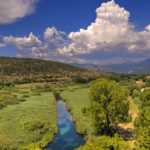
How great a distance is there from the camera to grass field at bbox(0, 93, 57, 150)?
50.5 meters

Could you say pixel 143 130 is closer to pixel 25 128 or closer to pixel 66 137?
pixel 66 137

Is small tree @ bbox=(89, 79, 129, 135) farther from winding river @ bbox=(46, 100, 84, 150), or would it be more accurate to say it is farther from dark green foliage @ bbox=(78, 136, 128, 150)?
dark green foliage @ bbox=(78, 136, 128, 150)

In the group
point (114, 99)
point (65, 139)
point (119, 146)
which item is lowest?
point (65, 139)

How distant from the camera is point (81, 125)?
6391cm

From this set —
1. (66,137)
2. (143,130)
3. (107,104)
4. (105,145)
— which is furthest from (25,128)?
(105,145)

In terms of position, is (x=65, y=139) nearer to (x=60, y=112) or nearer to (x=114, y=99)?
(x=114, y=99)

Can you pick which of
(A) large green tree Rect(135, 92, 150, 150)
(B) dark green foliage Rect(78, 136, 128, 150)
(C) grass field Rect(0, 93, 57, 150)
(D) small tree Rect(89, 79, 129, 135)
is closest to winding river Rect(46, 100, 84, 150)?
(C) grass field Rect(0, 93, 57, 150)

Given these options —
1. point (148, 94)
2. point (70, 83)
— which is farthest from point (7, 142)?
point (70, 83)

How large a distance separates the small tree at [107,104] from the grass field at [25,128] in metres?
10.5

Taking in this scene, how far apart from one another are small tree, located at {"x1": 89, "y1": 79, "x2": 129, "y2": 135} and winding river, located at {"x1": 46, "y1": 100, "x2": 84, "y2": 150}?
530cm

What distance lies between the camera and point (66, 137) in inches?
2287

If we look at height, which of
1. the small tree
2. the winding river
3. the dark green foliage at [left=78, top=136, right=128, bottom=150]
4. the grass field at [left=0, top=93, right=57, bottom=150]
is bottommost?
the winding river

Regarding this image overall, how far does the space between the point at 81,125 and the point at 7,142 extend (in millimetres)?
19246

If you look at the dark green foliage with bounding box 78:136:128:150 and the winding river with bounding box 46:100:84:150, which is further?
the winding river with bounding box 46:100:84:150
